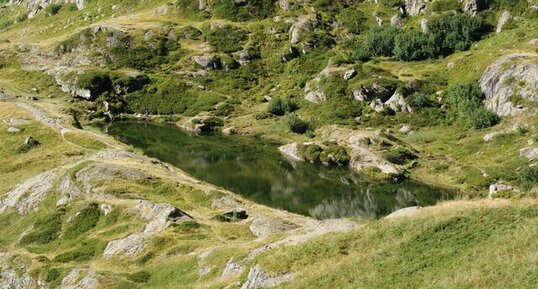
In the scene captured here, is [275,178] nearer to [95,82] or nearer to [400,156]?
[400,156]

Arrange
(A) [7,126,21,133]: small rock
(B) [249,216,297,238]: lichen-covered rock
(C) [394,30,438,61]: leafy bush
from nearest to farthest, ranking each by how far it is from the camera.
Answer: (B) [249,216,297,238]: lichen-covered rock, (A) [7,126,21,133]: small rock, (C) [394,30,438,61]: leafy bush

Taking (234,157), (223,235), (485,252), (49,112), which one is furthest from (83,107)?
(485,252)

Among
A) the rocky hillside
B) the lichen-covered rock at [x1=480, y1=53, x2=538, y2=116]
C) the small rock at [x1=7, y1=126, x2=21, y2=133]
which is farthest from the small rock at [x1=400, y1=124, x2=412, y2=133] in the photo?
the small rock at [x1=7, y1=126, x2=21, y2=133]

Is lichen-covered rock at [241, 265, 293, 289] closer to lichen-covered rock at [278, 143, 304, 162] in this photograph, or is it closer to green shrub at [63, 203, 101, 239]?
green shrub at [63, 203, 101, 239]

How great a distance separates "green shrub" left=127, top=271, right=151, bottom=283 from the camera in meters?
47.9

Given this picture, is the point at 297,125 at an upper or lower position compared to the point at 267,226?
lower

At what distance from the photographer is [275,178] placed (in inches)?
4545

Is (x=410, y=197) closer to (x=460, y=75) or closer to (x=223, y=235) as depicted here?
(x=223, y=235)

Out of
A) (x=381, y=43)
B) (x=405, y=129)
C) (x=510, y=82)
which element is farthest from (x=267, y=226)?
(x=381, y=43)

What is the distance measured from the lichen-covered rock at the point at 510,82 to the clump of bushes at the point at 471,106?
2146 millimetres

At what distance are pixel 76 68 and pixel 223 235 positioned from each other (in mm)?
153945

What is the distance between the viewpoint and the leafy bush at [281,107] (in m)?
162

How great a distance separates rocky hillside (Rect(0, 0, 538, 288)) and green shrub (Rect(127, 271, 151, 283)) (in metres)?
0.14

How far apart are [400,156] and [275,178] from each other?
27.8 m
